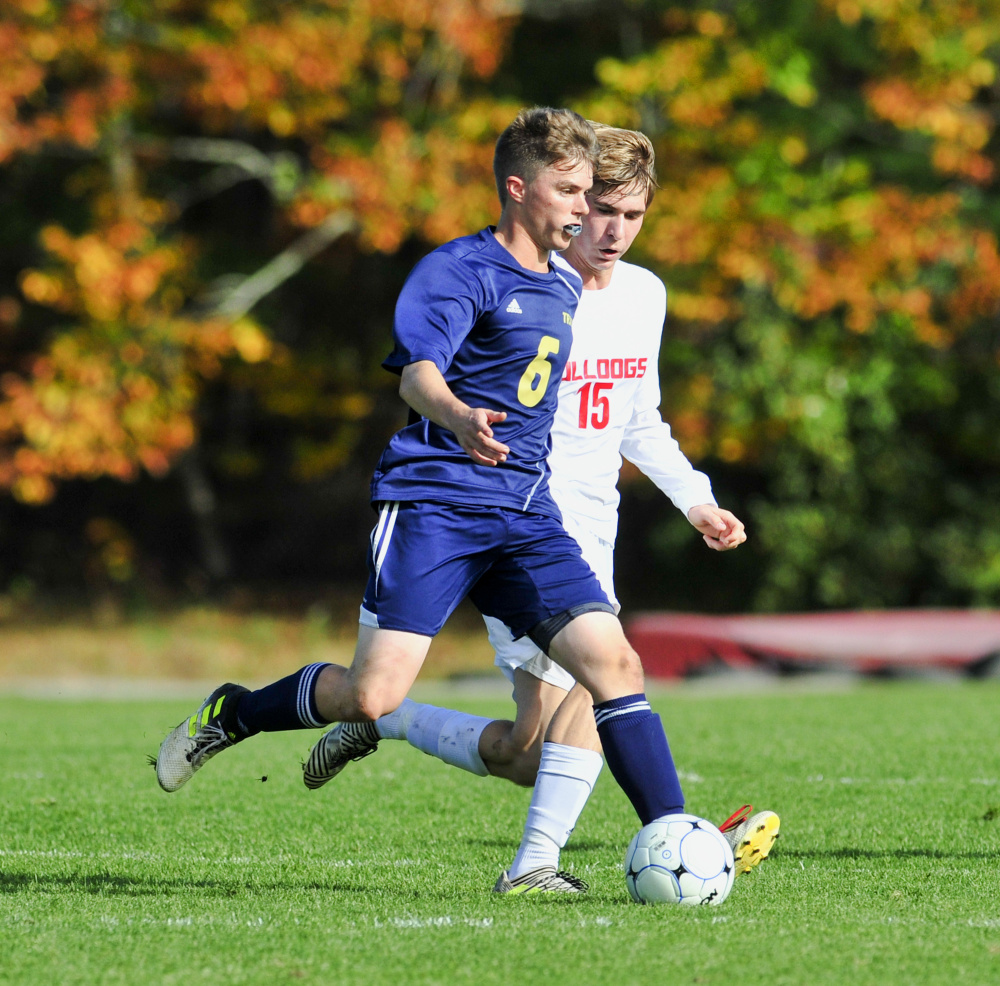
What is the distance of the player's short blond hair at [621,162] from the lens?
15.6ft

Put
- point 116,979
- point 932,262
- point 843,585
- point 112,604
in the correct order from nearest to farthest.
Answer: point 116,979 < point 932,262 < point 843,585 < point 112,604

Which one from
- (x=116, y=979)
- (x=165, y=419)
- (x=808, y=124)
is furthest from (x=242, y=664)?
(x=116, y=979)

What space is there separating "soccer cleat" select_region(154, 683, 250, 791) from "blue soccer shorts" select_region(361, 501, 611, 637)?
71 cm

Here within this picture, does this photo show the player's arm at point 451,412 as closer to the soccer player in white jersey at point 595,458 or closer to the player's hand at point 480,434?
the player's hand at point 480,434

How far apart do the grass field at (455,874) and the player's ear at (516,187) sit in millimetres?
1993

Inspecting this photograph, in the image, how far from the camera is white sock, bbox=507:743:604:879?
435 cm

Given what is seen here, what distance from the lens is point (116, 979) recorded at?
3.23 m

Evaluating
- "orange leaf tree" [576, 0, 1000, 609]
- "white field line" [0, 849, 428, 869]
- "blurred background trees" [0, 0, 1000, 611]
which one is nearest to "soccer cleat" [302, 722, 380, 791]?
"white field line" [0, 849, 428, 869]

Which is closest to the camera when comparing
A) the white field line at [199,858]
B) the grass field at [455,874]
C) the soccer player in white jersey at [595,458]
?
the grass field at [455,874]

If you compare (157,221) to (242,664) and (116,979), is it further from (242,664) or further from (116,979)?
(116,979)

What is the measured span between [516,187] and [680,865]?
1.96 m

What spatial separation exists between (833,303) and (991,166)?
303cm

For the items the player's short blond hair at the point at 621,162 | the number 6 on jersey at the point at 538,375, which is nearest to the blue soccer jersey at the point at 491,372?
the number 6 on jersey at the point at 538,375

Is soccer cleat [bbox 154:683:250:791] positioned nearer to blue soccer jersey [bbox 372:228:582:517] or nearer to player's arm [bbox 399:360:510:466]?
blue soccer jersey [bbox 372:228:582:517]
